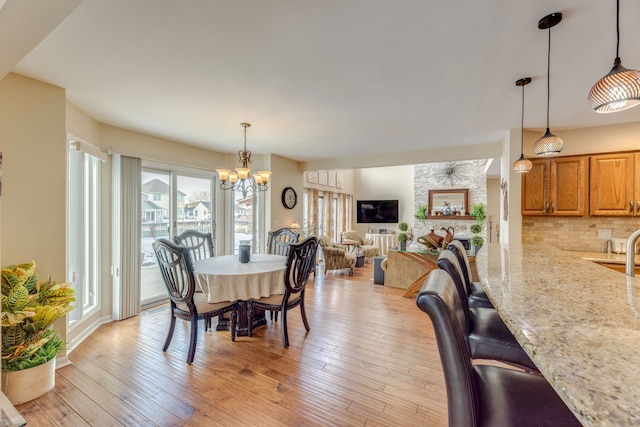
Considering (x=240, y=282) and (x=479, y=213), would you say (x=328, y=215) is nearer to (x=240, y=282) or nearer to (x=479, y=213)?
(x=479, y=213)

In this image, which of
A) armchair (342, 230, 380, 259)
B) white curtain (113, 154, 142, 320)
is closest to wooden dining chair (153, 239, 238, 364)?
white curtain (113, 154, 142, 320)

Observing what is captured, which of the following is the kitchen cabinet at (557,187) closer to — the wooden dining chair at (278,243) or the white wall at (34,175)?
the wooden dining chair at (278,243)

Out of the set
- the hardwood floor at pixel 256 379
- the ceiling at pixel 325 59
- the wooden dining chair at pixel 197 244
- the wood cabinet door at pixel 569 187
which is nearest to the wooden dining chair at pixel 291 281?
the hardwood floor at pixel 256 379

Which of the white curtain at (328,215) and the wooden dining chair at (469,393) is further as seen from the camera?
the white curtain at (328,215)

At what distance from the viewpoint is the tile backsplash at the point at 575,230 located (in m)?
3.40

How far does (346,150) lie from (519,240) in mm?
2891

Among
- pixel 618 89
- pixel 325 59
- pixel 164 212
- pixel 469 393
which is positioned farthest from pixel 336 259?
pixel 469 393

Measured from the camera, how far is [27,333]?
81.2 inches

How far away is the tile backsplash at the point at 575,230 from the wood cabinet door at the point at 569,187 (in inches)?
9.3

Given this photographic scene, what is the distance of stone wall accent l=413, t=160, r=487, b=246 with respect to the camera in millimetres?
7938

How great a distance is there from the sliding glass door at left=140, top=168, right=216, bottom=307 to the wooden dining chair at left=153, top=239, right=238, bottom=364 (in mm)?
1643

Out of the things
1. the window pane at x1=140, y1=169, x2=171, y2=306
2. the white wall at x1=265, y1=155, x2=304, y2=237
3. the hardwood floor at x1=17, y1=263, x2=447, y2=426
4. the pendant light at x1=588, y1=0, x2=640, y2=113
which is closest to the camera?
the pendant light at x1=588, y1=0, x2=640, y2=113

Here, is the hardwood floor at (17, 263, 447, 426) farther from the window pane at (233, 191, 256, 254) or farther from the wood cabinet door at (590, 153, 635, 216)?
the wood cabinet door at (590, 153, 635, 216)

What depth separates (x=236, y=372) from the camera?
7.73 feet
